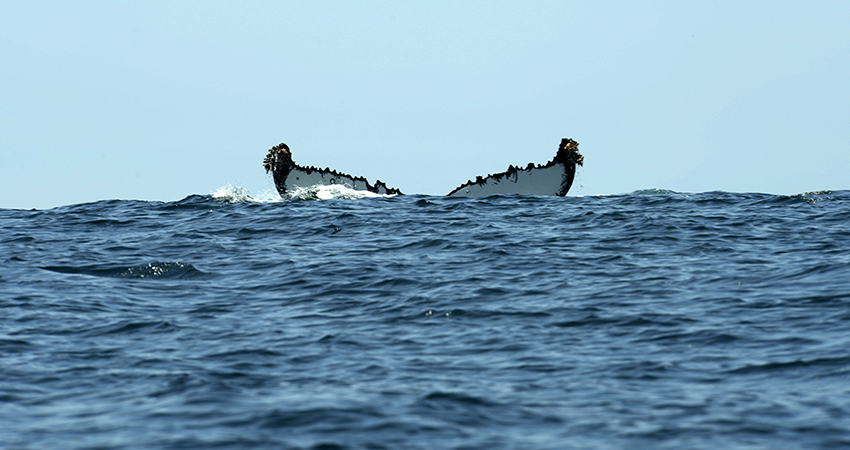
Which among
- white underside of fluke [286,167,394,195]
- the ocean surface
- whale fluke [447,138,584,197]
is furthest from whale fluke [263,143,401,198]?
the ocean surface

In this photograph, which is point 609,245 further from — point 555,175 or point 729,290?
point 555,175

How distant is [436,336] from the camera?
1592cm

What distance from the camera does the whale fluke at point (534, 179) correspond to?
4738 centimetres

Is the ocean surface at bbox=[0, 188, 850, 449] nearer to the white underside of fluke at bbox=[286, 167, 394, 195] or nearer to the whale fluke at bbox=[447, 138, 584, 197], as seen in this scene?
the whale fluke at bbox=[447, 138, 584, 197]

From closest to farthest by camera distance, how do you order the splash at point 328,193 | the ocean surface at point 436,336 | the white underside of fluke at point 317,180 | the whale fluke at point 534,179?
the ocean surface at point 436,336 < the whale fluke at point 534,179 < the splash at point 328,193 < the white underside of fluke at point 317,180

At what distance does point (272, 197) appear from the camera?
163 feet

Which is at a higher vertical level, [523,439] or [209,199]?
[209,199]

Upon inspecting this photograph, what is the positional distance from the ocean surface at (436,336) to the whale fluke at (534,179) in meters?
15.6

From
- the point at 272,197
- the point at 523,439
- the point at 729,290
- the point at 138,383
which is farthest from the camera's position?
the point at 272,197

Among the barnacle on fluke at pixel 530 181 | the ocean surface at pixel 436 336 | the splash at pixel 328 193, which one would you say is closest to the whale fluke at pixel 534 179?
the barnacle on fluke at pixel 530 181

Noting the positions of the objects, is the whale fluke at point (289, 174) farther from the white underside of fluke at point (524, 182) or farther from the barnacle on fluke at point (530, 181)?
the white underside of fluke at point (524, 182)

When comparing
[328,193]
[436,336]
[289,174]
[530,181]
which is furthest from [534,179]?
[436,336]

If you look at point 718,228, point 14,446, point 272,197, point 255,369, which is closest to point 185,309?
point 255,369

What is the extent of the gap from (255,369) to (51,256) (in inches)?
653
